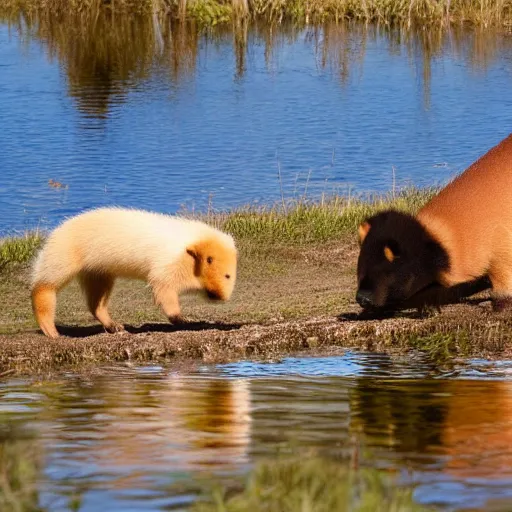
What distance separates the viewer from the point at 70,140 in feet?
61.7

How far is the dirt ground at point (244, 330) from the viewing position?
718 cm

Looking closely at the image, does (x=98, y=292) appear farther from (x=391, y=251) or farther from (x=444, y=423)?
(x=444, y=423)

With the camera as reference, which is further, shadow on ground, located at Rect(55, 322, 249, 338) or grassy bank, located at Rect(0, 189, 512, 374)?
shadow on ground, located at Rect(55, 322, 249, 338)

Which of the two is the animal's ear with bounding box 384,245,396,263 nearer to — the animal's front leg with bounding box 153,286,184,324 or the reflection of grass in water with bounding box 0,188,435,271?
the animal's front leg with bounding box 153,286,184,324

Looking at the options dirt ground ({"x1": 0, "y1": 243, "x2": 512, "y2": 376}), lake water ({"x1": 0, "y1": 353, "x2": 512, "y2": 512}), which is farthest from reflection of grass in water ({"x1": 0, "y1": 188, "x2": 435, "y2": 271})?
lake water ({"x1": 0, "y1": 353, "x2": 512, "y2": 512})

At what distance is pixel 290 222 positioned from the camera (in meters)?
12.3

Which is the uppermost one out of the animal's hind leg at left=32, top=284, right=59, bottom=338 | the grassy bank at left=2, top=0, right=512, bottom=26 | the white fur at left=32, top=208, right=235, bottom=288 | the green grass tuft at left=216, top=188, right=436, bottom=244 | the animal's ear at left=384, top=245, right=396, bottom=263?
the animal's ear at left=384, top=245, right=396, bottom=263

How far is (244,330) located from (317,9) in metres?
21.8

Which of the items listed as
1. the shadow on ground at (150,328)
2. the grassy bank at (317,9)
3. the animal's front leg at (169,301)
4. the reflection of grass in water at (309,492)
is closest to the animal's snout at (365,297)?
the shadow on ground at (150,328)

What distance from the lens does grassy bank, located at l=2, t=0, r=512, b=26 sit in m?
27.5

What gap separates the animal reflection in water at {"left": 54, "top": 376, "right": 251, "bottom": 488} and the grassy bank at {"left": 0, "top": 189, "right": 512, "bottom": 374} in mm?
731

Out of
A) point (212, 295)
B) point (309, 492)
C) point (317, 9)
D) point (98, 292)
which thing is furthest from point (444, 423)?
point (317, 9)

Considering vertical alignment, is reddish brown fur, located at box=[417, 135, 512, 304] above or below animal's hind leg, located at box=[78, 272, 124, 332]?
above

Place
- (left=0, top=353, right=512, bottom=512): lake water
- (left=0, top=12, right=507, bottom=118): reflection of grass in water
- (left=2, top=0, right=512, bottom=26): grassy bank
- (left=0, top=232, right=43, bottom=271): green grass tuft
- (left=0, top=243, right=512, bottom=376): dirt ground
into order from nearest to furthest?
1. (left=0, top=353, right=512, bottom=512): lake water
2. (left=0, top=243, right=512, bottom=376): dirt ground
3. (left=0, top=232, right=43, bottom=271): green grass tuft
4. (left=0, top=12, right=507, bottom=118): reflection of grass in water
5. (left=2, top=0, right=512, bottom=26): grassy bank
